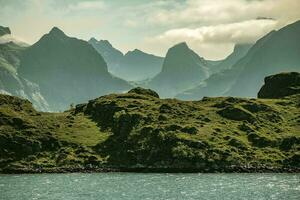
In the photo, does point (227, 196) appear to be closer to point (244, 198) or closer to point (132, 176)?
point (244, 198)

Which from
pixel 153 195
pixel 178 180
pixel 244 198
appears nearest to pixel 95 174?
pixel 178 180

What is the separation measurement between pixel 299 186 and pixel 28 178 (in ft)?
278

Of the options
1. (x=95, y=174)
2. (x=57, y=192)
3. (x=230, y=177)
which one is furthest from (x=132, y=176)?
(x=57, y=192)

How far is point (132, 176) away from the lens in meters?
183

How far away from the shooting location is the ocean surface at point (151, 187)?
421ft

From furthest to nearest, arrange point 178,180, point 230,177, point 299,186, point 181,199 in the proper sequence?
1. point 230,177
2. point 178,180
3. point 299,186
4. point 181,199

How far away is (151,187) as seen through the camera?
147 metres

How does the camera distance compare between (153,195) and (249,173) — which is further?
(249,173)

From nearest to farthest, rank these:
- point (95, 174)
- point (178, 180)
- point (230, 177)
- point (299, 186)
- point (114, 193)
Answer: point (114, 193) → point (299, 186) → point (178, 180) → point (230, 177) → point (95, 174)

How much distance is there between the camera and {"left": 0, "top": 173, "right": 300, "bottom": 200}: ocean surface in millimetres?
128250

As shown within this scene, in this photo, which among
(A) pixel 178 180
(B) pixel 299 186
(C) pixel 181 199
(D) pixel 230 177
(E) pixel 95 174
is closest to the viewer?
(C) pixel 181 199

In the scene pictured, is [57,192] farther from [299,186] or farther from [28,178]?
[299,186]

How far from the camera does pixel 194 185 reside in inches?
5989

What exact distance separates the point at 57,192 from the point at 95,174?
57.7 meters
